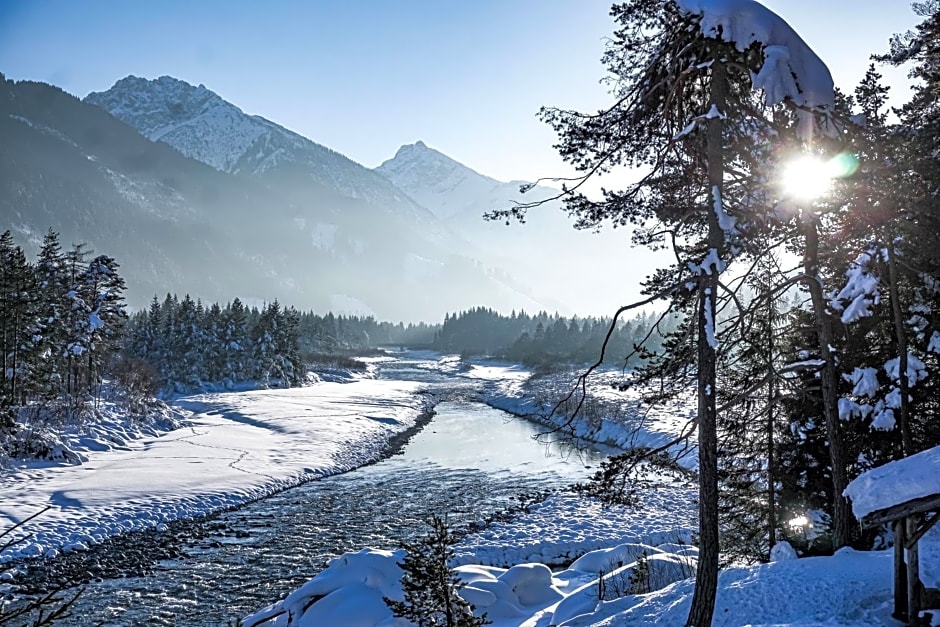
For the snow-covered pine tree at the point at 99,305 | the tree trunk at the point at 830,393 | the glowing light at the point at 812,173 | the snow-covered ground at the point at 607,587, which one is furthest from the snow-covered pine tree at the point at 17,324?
the glowing light at the point at 812,173

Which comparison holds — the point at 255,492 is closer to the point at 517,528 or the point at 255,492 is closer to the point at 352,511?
the point at 352,511

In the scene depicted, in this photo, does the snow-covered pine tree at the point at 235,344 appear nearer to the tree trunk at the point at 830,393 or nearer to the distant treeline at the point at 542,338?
the distant treeline at the point at 542,338

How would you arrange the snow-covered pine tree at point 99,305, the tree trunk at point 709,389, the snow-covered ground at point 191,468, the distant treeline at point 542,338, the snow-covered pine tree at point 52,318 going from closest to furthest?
the tree trunk at point 709,389, the snow-covered ground at point 191,468, the snow-covered pine tree at point 52,318, the snow-covered pine tree at point 99,305, the distant treeline at point 542,338

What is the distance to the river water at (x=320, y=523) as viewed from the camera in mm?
14079

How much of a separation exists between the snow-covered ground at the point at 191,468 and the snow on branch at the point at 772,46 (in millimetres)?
20489

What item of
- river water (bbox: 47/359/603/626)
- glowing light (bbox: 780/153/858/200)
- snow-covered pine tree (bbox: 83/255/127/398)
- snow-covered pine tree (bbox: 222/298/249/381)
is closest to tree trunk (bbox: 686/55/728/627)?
glowing light (bbox: 780/153/858/200)

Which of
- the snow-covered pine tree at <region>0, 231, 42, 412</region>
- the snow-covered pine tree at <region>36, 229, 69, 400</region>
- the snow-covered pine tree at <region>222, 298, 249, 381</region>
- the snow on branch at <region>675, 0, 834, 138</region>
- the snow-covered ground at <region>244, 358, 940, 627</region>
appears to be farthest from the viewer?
the snow-covered pine tree at <region>222, 298, 249, 381</region>

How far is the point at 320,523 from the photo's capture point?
2042 centimetres

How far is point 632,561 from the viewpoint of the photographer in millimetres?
15359

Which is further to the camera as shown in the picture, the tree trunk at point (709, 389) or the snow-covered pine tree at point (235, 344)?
the snow-covered pine tree at point (235, 344)

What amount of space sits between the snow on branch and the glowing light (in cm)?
204

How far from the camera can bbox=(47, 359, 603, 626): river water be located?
14.1m

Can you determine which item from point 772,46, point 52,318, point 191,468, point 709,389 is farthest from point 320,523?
point 52,318

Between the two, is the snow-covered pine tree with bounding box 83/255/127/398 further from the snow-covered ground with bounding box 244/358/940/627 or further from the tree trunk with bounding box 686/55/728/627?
the tree trunk with bounding box 686/55/728/627
